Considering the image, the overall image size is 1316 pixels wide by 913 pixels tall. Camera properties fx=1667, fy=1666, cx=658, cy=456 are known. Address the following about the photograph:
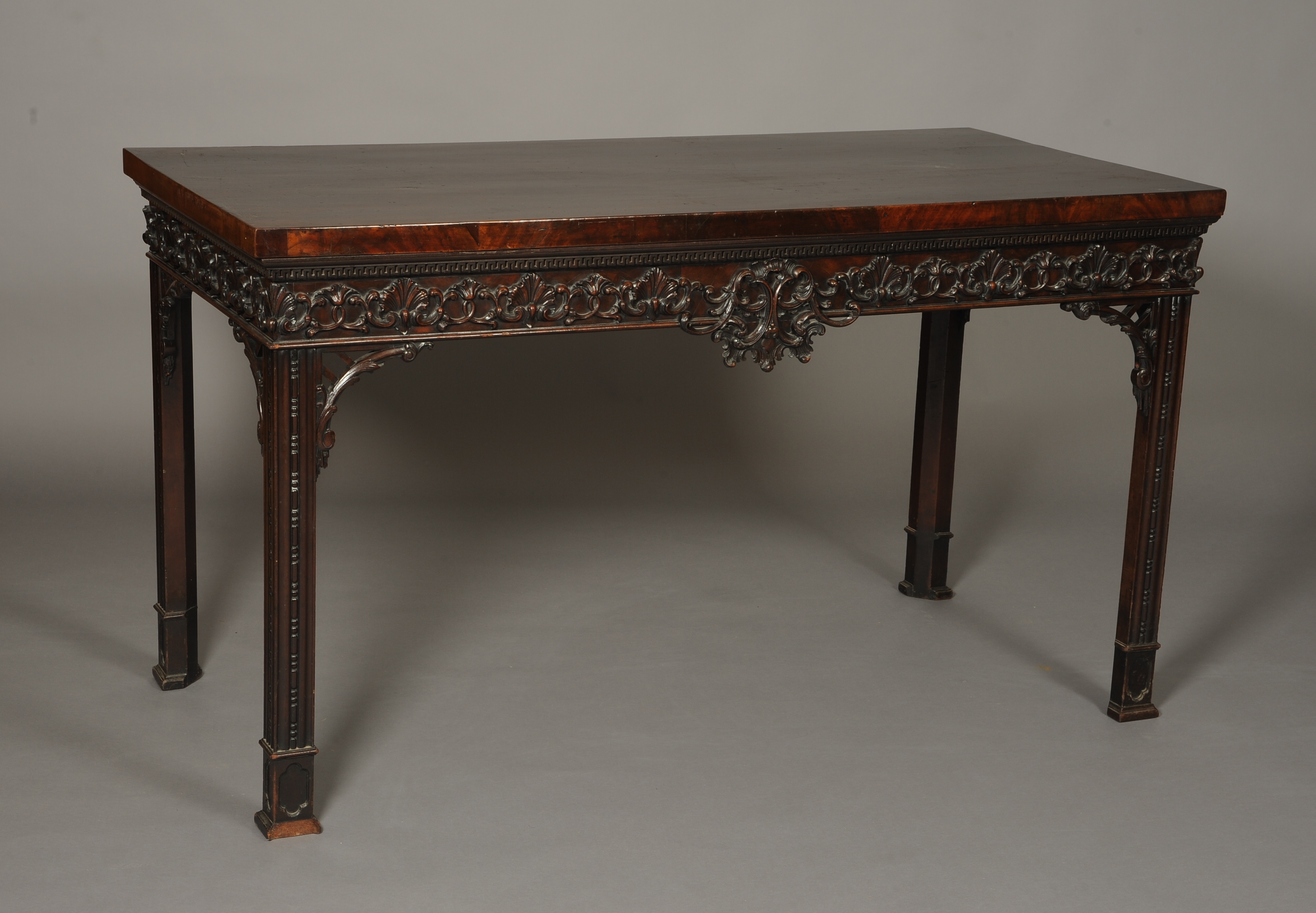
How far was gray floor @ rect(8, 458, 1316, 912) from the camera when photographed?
3.16 meters

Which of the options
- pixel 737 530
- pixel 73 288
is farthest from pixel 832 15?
pixel 73 288

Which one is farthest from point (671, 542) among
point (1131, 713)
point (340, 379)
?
point (340, 379)

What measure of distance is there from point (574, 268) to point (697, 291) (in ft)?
0.88

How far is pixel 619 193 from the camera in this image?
3414mm

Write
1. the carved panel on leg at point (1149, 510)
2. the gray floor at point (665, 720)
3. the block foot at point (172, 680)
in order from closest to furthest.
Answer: the gray floor at point (665, 720) → the carved panel on leg at point (1149, 510) → the block foot at point (172, 680)

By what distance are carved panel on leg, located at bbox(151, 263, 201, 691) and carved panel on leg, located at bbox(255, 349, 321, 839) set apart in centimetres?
64

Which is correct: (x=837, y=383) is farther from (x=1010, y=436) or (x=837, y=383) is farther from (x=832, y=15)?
(x=832, y=15)

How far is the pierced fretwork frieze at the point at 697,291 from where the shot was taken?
3.02m

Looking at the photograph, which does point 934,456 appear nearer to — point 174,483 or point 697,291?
point 697,291

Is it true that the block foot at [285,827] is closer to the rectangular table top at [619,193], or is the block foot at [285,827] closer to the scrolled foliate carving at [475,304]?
the scrolled foliate carving at [475,304]

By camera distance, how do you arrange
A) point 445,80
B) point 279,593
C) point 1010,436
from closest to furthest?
point 279,593
point 445,80
point 1010,436

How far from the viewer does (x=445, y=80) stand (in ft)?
17.8

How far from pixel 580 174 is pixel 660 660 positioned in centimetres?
122

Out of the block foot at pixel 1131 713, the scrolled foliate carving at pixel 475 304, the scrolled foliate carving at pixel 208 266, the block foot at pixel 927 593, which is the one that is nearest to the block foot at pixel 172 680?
the scrolled foliate carving at pixel 208 266
